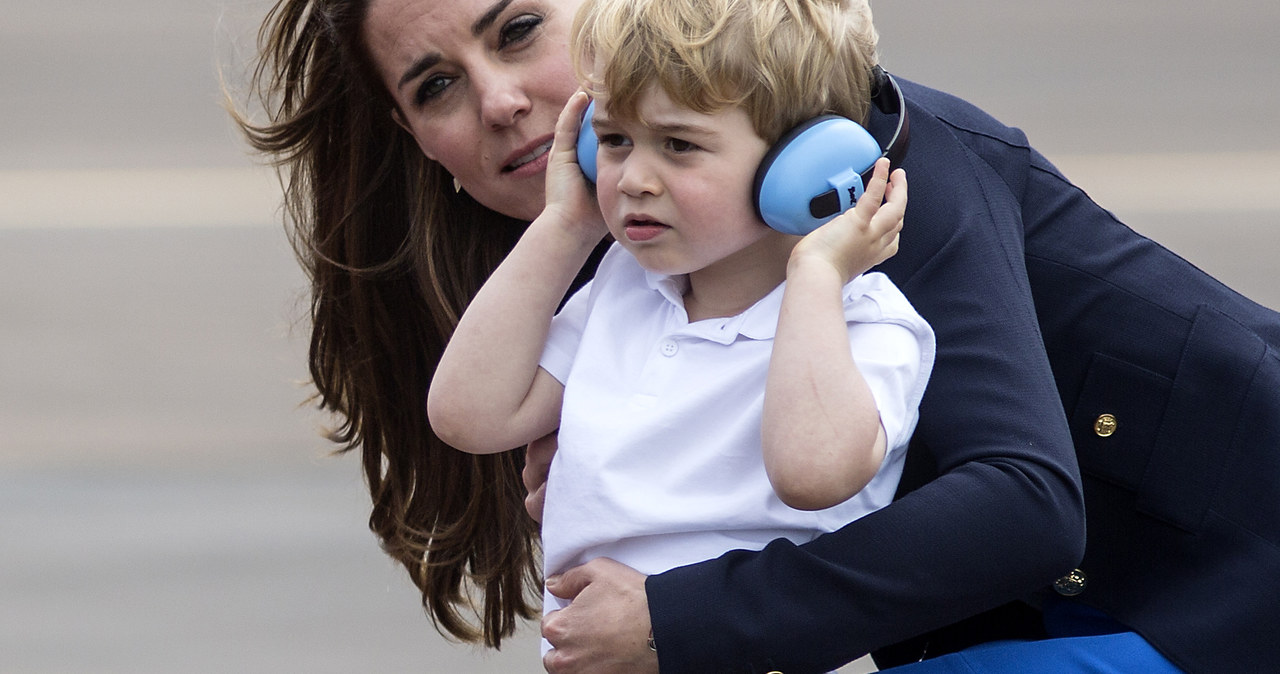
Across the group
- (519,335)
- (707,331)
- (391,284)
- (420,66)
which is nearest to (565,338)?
(519,335)

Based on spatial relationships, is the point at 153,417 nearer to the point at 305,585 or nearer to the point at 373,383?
the point at 305,585

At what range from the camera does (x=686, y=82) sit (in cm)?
121

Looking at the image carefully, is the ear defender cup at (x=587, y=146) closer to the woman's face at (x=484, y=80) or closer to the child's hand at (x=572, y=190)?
the child's hand at (x=572, y=190)

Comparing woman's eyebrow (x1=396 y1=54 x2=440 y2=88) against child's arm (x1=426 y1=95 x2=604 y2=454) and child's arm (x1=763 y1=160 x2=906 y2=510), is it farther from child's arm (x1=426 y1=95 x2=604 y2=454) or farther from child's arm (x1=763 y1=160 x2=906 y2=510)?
child's arm (x1=763 y1=160 x2=906 y2=510)

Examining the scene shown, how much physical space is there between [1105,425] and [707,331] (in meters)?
0.44

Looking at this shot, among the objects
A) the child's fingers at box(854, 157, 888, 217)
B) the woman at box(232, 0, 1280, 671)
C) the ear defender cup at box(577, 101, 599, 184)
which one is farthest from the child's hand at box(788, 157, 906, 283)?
the ear defender cup at box(577, 101, 599, 184)

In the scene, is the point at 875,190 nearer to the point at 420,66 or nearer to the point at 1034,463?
the point at 1034,463

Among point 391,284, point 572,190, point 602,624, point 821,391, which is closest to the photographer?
point 821,391

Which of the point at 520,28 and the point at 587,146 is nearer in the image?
the point at 587,146

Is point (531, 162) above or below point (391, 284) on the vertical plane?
above

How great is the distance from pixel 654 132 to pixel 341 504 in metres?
2.88

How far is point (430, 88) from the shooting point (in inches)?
71.2

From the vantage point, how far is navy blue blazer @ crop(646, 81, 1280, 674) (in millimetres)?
1238

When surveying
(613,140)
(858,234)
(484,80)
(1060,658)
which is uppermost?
(484,80)
